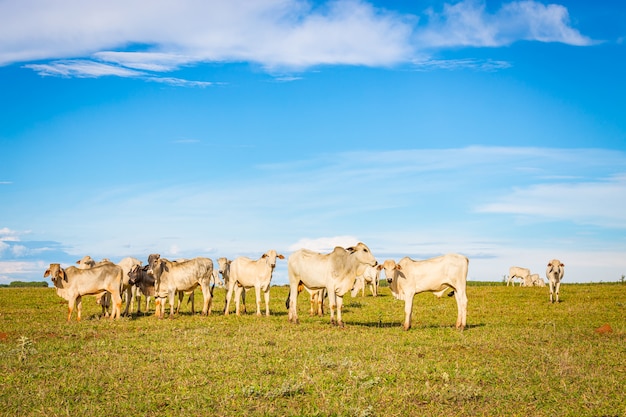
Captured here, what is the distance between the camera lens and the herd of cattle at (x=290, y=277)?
21609 millimetres

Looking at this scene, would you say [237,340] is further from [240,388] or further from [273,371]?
[240,388]

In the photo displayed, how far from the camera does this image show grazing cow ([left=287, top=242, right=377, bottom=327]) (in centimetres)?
2261

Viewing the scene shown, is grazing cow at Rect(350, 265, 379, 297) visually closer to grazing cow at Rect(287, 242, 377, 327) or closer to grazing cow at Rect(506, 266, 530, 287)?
grazing cow at Rect(287, 242, 377, 327)

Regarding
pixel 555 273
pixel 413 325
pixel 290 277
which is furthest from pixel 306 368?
pixel 555 273

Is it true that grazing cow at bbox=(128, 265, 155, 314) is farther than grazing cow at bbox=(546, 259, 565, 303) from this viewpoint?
No

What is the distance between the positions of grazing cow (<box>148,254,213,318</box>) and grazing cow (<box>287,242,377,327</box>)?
4474 mm

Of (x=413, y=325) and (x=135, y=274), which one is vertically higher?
(x=135, y=274)

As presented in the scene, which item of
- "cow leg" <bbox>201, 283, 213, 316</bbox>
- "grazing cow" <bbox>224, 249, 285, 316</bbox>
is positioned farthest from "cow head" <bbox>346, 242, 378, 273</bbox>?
"cow leg" <bbox>201, 283, 213, 316</bbox>

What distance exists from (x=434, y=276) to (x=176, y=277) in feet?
36.2

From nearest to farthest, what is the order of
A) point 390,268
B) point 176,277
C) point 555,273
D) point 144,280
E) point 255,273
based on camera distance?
point 390,268 → point 176,277 → point 255,273 → point 144,280 → point 555,273

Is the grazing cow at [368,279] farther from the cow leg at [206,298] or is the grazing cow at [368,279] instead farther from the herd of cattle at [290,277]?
the cow leg at [206,298]

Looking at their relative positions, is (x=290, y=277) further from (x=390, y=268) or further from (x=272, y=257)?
(x=390, y=268)

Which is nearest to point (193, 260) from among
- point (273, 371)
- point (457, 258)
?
point (457, 258)

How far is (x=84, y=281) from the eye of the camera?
79.1 feet
